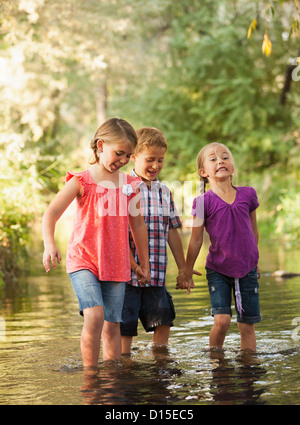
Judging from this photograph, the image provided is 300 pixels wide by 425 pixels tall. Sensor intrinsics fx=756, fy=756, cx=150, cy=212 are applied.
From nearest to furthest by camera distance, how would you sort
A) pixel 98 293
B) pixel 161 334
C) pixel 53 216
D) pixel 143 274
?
pixel 53 216 < pixel 98 293 < pixel 143 274 < pixel 161 334

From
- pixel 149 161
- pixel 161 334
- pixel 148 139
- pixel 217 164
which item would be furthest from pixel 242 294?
pixel 148 139

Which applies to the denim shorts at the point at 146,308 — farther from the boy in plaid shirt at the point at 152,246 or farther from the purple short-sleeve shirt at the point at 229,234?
the purple short-sleeve shirt at the point at 229,234

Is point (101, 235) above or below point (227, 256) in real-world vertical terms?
above

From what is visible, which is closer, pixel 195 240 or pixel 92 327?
pixel 92 327

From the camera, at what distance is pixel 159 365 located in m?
4.70

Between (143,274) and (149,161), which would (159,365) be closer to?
(143,274)

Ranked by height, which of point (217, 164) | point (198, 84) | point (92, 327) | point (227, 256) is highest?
point (198, 84)

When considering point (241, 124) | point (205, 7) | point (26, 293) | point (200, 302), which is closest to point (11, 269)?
point (26, 293)

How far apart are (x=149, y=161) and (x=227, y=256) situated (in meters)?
0.83

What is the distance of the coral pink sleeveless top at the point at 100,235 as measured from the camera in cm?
450

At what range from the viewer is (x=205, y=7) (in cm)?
2505

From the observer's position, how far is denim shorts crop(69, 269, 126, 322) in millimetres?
4406

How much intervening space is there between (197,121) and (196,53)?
6.91ft

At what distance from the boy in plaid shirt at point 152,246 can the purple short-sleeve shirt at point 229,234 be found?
23cm
